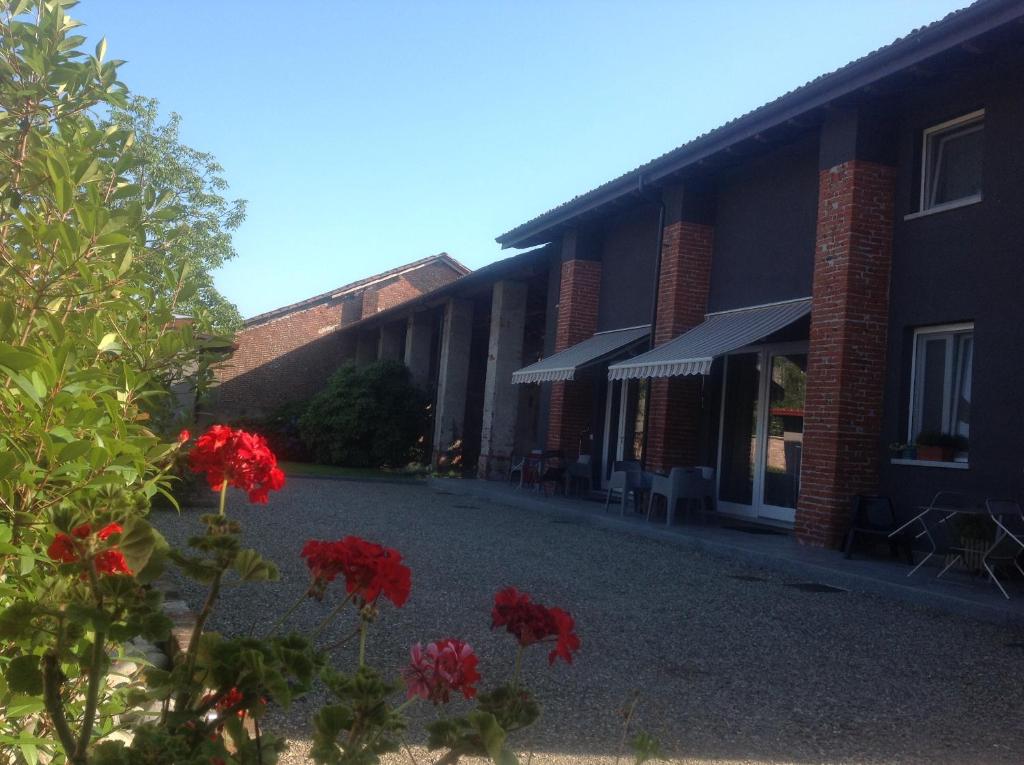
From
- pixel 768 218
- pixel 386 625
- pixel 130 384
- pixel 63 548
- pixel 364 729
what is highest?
pixel 768 218

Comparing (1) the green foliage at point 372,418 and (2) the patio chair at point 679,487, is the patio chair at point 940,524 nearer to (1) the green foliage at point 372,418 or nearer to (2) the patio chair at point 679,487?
(2) the patio chair at point 679,487

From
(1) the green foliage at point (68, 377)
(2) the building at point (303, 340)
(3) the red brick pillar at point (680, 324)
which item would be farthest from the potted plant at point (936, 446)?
(2) the building at point (303, 340)

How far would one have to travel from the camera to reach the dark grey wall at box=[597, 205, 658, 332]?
1506 centimetres

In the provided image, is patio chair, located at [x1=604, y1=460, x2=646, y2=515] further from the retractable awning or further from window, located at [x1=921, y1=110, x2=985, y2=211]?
window, located at [x1=921, y1=110, x2=985, y2=211]

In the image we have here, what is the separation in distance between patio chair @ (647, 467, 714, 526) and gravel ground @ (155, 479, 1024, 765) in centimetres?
131

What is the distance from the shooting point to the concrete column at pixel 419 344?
2542 cm

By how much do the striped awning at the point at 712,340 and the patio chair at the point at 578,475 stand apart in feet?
9.65

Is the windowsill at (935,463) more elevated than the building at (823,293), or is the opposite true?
the building at (823,293)

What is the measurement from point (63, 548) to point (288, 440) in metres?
25.7

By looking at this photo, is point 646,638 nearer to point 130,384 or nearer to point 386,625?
point 386,625

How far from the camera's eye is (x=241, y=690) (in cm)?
153

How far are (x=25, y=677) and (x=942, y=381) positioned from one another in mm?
9497

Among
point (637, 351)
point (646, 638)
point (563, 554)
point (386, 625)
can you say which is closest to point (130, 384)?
point (386, 625)

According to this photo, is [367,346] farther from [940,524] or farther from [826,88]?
[940,524]
